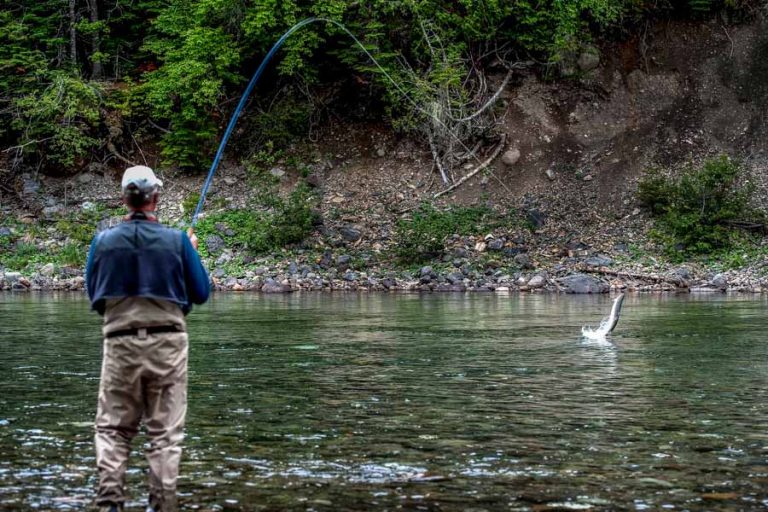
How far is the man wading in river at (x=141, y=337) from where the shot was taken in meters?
5.60

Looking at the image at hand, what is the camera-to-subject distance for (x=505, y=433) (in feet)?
25.7

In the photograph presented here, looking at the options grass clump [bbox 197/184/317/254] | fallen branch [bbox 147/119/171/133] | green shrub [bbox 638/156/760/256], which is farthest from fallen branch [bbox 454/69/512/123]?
fallen branch [bbox 147/119/171/133]

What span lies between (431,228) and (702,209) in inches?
336

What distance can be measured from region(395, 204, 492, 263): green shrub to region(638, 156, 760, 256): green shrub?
5.59m

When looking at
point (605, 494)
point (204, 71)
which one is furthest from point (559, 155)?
point (605, 494)

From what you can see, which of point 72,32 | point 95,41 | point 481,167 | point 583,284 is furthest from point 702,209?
point 72,32

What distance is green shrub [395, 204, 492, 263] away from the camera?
3152 centimetres

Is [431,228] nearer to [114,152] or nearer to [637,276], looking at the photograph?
[637,276]

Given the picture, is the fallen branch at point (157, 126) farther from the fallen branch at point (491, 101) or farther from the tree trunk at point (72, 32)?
the fallen branch at point (491, 101)

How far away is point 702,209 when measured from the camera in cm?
3234

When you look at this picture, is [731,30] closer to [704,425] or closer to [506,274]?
[506,274]

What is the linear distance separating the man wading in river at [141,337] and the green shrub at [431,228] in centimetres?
2569

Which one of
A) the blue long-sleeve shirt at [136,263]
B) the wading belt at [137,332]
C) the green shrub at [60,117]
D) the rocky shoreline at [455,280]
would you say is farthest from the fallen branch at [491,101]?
→ the wading belt at [137,332]

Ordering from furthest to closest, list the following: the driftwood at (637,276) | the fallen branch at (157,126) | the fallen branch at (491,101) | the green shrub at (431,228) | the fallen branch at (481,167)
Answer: the fallen branch at (157,126) < the fallen branch at (481,167) < the fallen branch at (491,101) < the green shrub at (431,228) < the driftwood at (637,276)
